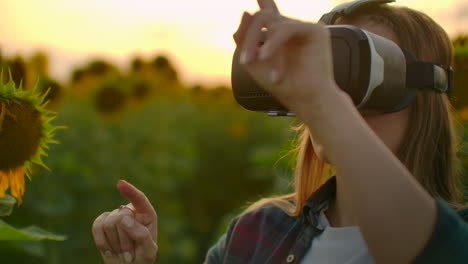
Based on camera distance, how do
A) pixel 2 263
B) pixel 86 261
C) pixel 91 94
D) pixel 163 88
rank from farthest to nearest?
pixel 163 88
pixel 91 94
pixel 86 261
pixel 2 263

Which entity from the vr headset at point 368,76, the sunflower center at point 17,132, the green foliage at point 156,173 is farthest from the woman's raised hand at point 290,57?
the green foliage at point 156,173

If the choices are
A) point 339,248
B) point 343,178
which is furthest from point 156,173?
point 343,178

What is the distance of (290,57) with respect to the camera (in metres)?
0.67

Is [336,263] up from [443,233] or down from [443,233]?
down

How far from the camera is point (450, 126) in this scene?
1157 millimetres

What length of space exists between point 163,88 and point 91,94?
63 centimetres

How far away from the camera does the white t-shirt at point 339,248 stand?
108cm

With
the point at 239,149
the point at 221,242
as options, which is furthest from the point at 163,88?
the point at 221,242

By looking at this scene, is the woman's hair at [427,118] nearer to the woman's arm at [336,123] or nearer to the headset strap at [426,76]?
Result: the headset strap at [426,76]

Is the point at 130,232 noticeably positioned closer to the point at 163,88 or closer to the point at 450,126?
the point at 450,126

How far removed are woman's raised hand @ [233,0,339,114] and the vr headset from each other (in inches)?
6.7

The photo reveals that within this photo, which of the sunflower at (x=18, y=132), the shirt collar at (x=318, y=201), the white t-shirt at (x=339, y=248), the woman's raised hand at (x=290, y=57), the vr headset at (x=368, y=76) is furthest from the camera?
the shirt collar at (x=318, y=201)

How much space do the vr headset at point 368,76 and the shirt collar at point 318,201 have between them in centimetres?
28

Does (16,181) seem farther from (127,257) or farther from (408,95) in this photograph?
(408,95)
